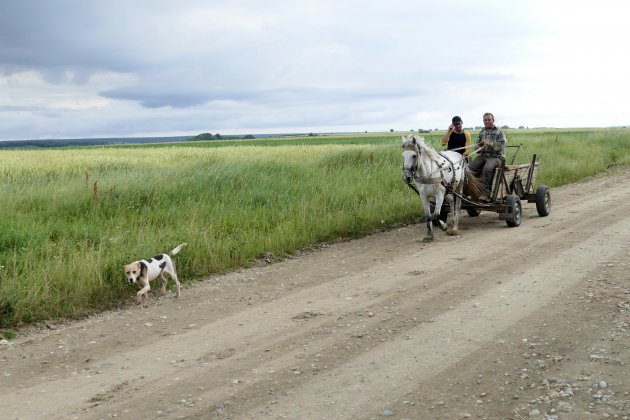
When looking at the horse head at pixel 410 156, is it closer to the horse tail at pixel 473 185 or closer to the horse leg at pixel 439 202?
the horse leg at pixel 439 202

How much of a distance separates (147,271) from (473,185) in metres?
7.39

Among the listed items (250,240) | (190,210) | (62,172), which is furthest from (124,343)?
(62,172)

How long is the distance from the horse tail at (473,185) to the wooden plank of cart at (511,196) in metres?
0.17

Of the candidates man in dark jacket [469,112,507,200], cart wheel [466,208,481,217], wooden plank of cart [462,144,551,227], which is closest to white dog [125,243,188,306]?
wooden plank of cart [462,144,551,227]

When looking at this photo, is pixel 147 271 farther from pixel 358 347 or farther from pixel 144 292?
pixel 358 347

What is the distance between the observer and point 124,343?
6.42m

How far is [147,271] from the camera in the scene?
793 cm

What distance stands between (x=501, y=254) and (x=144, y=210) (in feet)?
21.8

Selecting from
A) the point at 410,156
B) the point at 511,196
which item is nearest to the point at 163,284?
the point at 410,156

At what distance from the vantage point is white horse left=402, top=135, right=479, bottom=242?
11188mm

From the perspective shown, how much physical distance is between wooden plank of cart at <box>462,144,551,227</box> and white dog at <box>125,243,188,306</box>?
6.64 m

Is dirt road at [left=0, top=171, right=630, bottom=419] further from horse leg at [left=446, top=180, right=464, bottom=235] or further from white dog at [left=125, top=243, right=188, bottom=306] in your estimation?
horse leg at [left=446, top=180, right=464, bottom=235]

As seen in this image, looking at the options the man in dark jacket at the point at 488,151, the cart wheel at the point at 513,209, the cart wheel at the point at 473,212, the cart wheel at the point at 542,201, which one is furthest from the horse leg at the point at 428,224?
the cart wheel at the point at 542,201

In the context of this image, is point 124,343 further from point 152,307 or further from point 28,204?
point 28,204
